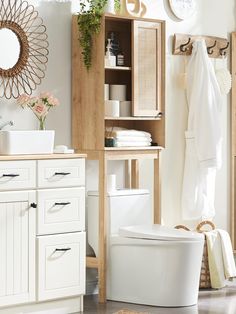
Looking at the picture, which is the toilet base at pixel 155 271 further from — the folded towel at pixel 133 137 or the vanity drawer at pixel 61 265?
the folded towel at pixel 133 137

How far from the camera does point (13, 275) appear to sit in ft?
14.4

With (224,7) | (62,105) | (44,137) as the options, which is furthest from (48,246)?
(224,7)

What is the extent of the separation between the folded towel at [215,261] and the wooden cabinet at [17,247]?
146 centimetres

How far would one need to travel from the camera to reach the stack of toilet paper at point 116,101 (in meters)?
4.99

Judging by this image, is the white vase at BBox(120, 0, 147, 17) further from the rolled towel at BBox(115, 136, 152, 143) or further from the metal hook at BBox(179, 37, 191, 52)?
the rolled towel at BBox(115, 136, 152, 143)

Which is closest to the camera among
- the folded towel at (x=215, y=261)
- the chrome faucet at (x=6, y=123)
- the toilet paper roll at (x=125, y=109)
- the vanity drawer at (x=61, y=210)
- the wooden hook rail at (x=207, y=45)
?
the vanity drawer at (x=61, y=210)

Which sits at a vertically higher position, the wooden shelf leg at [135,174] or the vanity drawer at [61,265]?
the wooden shelf leg at [135,174]

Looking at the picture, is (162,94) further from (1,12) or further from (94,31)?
(1,12)

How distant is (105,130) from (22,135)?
2.51ft

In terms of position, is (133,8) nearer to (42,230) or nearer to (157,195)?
(157,195)

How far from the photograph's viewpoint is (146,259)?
4.90 m

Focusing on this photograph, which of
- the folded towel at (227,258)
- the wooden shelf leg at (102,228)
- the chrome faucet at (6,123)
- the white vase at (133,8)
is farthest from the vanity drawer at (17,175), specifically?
the folded towel at (227,258)

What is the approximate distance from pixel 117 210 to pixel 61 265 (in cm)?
64

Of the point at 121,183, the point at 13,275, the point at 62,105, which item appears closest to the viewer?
the point at 13,275
